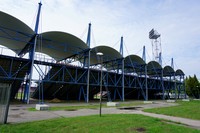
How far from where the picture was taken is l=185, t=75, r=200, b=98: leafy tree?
67625 millimetres

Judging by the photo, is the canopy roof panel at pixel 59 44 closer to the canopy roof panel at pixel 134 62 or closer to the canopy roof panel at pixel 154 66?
the canopy roof panel at pixel 134 62

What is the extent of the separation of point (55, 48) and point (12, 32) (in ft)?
26.0

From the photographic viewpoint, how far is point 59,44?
2872 centimetres

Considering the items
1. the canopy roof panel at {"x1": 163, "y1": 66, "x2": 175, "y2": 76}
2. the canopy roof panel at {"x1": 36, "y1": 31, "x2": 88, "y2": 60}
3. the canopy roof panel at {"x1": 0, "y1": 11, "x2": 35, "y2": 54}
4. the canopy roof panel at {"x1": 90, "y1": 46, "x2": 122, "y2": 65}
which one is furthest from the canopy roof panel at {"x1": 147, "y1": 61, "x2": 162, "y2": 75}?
the canopy roof panel at {"x1": 0, "y1": 11, "x2": 35, "y2": 54}

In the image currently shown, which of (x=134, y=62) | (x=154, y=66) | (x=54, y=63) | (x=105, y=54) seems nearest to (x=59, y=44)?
(x=54, y=63)

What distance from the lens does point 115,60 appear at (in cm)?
3766

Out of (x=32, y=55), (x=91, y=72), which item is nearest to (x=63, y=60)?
(x=91, y=72)

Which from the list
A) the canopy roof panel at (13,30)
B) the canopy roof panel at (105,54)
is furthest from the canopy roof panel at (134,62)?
the canopy roof panel at (13,30)

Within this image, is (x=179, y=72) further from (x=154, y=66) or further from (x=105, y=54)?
(x=105, y=54)

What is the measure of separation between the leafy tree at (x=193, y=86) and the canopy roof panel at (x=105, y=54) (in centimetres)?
4777

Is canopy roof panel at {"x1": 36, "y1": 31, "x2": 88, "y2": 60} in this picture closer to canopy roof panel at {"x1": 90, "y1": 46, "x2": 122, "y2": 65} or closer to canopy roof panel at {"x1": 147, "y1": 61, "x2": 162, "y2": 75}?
canopy roof panel at {"x1": 90, "y1": 46, "x2": 122, "y2": 65}

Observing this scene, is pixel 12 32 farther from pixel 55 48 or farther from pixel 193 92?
pixel 193 92

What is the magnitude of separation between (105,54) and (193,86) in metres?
51.6

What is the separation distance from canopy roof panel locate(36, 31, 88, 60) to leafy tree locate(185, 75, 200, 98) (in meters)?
57.8
